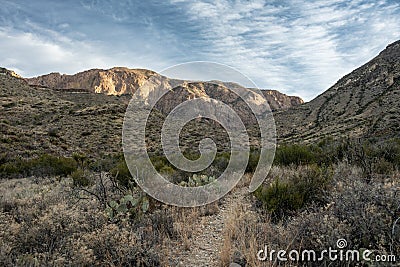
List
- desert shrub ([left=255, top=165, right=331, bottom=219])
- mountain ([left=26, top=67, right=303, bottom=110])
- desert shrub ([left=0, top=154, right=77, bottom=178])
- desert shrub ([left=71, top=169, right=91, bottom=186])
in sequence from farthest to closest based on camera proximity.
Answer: mountain ([left=26, top=67, right=303, bottom=110]), desert shrub ([left=0, top=154, right=77, bottom=178]), desert shrub ([left=71, top=169, right=91, bottom=186]), desert shrub ([left=255, top=165, right=331, bottom=219])

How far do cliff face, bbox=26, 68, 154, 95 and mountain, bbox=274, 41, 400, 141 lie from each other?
79538 millimetres

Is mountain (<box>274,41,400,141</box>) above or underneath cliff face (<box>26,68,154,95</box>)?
underneath

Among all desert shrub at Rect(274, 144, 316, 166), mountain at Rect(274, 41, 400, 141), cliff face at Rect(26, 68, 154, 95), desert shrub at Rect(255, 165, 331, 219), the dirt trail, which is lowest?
the dirt trail

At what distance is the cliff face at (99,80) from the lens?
380 ft

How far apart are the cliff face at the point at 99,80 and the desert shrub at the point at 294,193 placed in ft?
371

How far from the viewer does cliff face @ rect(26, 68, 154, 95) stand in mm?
115688

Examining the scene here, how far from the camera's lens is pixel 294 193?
16.9 feet

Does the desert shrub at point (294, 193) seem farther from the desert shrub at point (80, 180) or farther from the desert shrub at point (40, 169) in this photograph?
the desert shrub at point (40, 169)

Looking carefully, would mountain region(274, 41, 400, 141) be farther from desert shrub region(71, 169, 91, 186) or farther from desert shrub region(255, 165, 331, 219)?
desert shrub region(255, 165, 331, 219)

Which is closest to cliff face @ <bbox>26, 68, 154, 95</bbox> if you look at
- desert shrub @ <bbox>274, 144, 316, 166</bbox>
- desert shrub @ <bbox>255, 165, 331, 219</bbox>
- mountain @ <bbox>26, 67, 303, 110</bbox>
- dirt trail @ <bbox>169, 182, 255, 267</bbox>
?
mountain @ <bbox>26, 67, 303, 110</bbox>

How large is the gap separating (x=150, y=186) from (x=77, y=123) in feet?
81.5

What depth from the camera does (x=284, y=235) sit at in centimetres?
381

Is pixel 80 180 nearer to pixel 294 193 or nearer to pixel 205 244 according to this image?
pixel 205 244

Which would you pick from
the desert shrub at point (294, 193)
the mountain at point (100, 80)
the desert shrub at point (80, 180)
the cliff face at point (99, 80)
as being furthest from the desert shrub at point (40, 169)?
the cliff face at point (99, 80)
